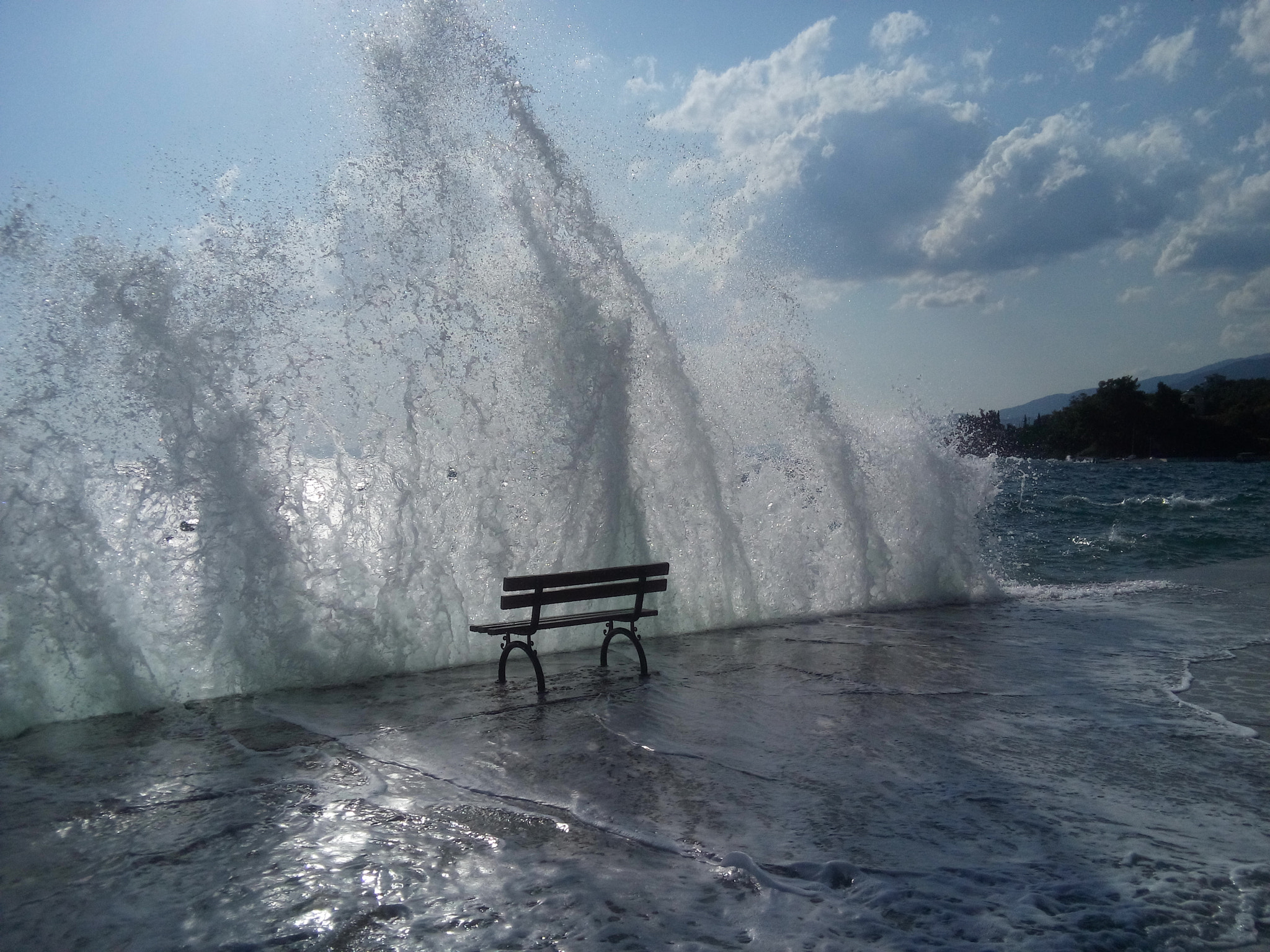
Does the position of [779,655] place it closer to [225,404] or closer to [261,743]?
[261,743]

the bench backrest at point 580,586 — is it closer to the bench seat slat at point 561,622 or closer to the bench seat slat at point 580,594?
the bench seat slat at point 580,594

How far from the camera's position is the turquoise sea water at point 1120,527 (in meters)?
17.9

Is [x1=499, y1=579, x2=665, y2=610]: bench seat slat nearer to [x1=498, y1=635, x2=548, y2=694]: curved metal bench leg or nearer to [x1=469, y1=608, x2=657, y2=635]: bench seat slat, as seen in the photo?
[x1=469, y1=608, x2=657, y2=635]: bench seat slat

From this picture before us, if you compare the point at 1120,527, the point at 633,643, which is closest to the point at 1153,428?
the point at 1120,527

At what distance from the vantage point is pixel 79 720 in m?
6.98

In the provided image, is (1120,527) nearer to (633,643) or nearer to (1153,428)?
(633,643)

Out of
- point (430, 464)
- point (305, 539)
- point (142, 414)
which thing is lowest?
point (305, 539)

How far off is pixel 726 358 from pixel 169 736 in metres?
8.51

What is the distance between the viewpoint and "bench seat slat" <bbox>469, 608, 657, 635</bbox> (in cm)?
741

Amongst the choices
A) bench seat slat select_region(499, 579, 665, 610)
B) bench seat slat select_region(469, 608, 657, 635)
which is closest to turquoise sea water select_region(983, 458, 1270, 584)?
bench seat slat select_region(499, 579, 665, 610)

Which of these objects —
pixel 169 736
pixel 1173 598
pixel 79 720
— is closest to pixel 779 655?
pixel 169 736

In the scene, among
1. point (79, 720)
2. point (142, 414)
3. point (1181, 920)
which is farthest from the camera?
point (142, 414)

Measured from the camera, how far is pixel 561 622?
7.85m

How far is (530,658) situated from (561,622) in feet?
1.41
